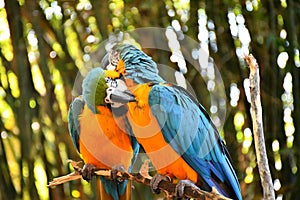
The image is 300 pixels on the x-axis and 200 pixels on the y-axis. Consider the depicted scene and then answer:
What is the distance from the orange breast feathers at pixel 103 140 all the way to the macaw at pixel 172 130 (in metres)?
0.05

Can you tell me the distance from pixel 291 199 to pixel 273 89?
0.75ft

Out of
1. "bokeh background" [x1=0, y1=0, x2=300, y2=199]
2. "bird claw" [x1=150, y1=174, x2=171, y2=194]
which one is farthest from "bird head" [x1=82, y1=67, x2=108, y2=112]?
"bokeh background" [x1=0, y1=0, x2=300, y2=199]

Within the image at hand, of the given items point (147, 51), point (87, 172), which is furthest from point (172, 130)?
point (147, 51)

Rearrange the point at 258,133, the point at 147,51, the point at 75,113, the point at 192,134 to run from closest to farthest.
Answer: the point at 258,133
the point at 192,134
the point at 75,113
the point at 147,51

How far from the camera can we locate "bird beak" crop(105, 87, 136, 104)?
67 cm

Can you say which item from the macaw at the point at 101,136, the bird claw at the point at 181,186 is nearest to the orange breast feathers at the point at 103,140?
the macaw at the point at 101,136

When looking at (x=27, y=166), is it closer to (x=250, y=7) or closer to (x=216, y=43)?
(x=216, y=43)

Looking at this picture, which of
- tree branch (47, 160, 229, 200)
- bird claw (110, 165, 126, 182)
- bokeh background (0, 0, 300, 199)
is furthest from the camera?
bokeh background (0, 0, 300, 199)

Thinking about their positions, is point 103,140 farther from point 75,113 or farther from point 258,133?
point 258,133

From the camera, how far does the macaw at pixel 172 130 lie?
2.26ft

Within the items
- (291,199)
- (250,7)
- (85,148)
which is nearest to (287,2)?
(250,7)

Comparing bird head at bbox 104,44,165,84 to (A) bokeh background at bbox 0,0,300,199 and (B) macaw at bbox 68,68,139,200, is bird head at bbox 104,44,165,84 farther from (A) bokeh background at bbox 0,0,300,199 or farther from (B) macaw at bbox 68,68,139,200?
(A) bokeh background at bbox 0,0,300,199

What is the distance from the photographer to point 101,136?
2.75ft

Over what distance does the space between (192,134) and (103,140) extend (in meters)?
0.17
